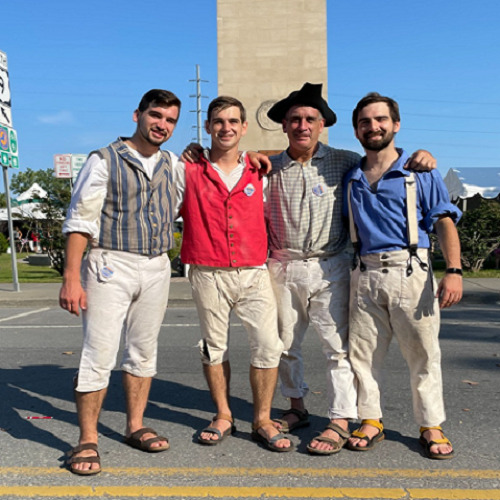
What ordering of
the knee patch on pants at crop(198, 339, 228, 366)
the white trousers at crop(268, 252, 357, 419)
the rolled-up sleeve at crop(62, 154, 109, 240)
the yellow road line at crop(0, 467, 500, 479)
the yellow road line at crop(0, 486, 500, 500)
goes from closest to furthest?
the yellow road line at crop(0, 486, 500, 500)
the yellow road line at crop(0, 467, 500, 479)
the rolled-up sleeve at crop(62, 154, 109, 240)
the white trousers at crop(268, 252, 357, 419)
the knee patch on pants at crop(198, 339, 228, 366)

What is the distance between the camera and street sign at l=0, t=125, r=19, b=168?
491 inches

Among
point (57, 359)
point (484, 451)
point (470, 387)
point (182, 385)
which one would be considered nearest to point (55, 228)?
point (57, 359)

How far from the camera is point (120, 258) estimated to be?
3.40 metres

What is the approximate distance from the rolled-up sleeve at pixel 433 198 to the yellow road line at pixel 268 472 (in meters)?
1.37

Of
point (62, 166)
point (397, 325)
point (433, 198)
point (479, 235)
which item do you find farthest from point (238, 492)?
point (479, 235)

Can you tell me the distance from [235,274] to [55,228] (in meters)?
13.3

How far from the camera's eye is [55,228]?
1598 cm

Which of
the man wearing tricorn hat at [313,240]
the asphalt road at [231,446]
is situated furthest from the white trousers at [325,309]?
the asphalt road at [231,446]

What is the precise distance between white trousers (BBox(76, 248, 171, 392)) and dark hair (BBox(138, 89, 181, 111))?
0.87 m

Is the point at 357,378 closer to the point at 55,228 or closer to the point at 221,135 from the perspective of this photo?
the point at 221,135

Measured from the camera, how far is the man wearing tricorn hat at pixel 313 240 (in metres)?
3.68

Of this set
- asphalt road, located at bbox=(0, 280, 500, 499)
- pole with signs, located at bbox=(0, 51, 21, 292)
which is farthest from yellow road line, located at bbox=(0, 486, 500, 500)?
pole with signs, located at bbox=(0, 51, 21, 292)

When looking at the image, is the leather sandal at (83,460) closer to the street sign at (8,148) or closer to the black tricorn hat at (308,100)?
the black tricorn hat at (308,100)

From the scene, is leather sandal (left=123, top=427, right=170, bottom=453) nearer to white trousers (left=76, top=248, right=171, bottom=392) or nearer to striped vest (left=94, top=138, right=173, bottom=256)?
white trousers (left=76, top=248, right=171, bottom=392)
